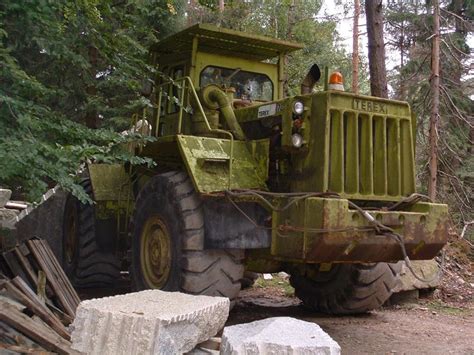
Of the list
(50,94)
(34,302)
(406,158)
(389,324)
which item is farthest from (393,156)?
(50,94)

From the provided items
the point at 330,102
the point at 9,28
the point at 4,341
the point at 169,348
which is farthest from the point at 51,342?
the point at 9,28

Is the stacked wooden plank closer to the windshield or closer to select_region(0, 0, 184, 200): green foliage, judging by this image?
select_region(0, 0, 184, 200): green foliage

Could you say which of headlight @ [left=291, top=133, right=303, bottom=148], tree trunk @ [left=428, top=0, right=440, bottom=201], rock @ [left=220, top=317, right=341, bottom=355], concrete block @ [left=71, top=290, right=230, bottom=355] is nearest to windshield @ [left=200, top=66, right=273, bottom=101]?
headlight @ [left=291, top=133, right=303, bottom=148]

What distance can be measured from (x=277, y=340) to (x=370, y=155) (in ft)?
9.01

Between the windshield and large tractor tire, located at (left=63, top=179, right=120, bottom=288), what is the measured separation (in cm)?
225

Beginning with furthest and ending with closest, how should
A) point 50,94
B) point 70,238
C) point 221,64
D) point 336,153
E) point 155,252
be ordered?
point 70,238 → point 221,64 → point 50,94 → point 155,252 → point 336,153

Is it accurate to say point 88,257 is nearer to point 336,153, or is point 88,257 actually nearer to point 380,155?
point 336,153

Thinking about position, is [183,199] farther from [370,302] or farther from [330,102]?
[370,302]

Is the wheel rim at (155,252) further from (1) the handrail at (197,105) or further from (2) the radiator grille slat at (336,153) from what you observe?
(2) the radiator grille slat at (336,153)

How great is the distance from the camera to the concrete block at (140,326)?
370cm

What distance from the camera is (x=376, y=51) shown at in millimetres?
10109

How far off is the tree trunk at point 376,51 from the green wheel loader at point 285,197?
366 centimetres

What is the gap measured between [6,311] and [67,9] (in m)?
3.61

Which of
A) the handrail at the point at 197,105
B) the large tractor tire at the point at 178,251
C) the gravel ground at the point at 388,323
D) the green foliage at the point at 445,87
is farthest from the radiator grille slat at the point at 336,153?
the green foliage at the point at 445,87
